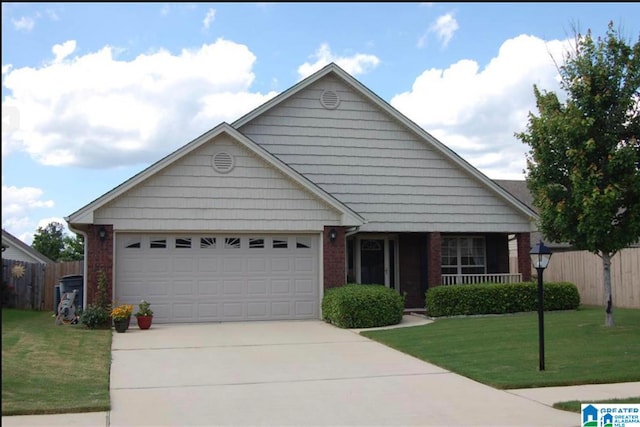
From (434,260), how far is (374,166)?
338 centimetres

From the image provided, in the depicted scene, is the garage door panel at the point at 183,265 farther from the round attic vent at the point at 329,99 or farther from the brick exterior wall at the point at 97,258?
the round attic vent at the point at 329,99

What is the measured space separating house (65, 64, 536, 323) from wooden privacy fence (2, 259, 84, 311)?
26.2 feet

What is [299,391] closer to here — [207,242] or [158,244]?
[207,242]

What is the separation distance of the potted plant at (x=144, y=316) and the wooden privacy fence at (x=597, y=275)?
13.6 m

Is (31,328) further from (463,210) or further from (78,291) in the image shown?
(463,210)

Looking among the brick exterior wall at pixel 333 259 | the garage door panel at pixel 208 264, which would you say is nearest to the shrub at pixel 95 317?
the garage door panel at pixel 208 264

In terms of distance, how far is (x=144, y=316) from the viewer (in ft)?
53.2

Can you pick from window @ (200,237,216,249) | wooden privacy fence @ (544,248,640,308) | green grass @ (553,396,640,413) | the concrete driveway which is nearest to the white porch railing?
wooden privacy fence @ (544,248,640,308)

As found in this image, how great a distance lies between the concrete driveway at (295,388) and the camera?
→ 7707mm

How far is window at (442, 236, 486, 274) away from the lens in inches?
864

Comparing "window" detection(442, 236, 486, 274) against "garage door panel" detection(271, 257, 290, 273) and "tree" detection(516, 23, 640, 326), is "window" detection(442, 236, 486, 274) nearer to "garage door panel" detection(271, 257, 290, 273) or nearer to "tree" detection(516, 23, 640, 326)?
"garage door panel" detection(271, 257, 290, 273)

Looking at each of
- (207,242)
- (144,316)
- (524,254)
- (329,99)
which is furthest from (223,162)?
(524,254)

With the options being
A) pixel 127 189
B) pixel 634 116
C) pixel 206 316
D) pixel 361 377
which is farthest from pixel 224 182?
pixel 634 116

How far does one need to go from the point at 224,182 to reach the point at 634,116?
974cm
